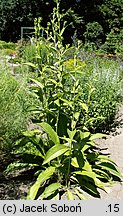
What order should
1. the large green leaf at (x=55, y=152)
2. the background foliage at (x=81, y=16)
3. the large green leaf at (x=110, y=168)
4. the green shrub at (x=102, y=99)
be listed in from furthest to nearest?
1. the background foliage at (x=81, y=16)
2. the green shrub at (x=102, y=99)
3. the large green leaf at (x=110, y=168)
4. the large green leaf at (x=55, y=152)

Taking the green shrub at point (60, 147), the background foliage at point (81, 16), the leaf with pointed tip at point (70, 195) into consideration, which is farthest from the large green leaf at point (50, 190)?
the background foliage at point (81, 16)

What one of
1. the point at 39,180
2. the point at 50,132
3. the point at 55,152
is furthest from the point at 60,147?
the point at 39,180

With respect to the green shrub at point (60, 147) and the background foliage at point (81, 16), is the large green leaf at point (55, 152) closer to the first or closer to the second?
the green shrub at point (60, 147)

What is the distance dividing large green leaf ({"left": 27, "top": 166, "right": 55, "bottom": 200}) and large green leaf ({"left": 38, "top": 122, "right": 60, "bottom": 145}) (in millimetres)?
269

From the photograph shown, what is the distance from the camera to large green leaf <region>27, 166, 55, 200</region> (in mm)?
3487

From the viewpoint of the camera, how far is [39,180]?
11.8 ft

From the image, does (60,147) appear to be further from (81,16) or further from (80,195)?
(81,16)

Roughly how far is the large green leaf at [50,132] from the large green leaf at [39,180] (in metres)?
0.27

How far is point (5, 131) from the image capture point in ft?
12.5

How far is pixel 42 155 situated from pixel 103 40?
21.7m

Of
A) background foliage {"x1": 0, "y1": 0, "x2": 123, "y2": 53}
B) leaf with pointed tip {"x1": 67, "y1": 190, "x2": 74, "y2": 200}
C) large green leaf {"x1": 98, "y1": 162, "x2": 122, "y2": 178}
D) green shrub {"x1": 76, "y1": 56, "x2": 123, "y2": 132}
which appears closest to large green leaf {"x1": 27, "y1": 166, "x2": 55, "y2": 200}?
leaf with pointed tip {"x1": 67, "y1": 190, "x2": 74, "y2": 200}

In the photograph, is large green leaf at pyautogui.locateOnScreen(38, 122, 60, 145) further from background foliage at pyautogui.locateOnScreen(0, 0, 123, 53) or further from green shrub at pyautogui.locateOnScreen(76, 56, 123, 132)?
background foliage at pyautogui.locateOnScreen(0, 0, 123, 53)

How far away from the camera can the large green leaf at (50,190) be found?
350 cm

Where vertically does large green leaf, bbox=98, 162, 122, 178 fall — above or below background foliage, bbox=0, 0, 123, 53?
below
